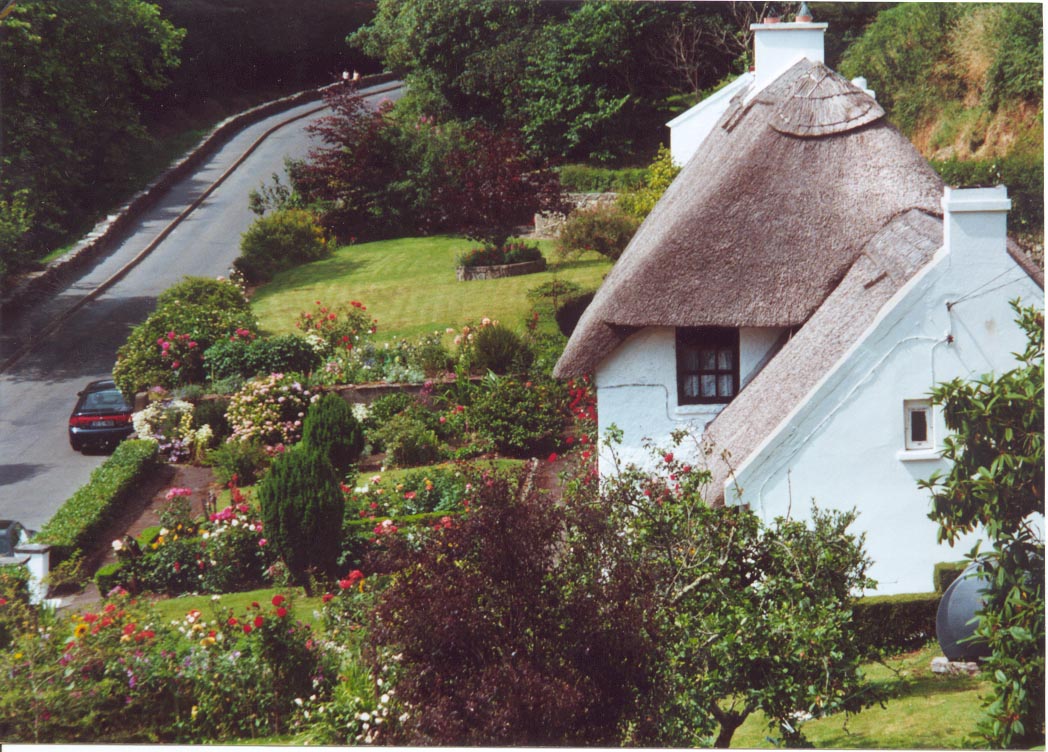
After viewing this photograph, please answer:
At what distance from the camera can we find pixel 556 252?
14.0 metres

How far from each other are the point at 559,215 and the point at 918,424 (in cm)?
782

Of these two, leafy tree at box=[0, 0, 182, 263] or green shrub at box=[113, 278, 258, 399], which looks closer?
leafy tree at box=[0, 0, 182, 263]

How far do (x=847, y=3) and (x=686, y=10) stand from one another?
3.54m

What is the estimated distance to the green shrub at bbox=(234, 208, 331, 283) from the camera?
1159cm

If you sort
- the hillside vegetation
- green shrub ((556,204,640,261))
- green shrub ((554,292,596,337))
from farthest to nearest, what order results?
green shrub ((556,204,640,261)), green shrub ((554,292,596,337)), the hillside vegetation

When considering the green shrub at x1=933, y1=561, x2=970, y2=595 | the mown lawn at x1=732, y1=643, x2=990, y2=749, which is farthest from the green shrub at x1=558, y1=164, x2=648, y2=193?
the mown lawn at x1=732, y1=643, x2=990, y2=749

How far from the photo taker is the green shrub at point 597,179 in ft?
45.8

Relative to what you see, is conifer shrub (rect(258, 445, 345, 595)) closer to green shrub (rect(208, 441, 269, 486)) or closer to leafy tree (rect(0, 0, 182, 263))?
green shrub (rect(208, 441, 269, 486))

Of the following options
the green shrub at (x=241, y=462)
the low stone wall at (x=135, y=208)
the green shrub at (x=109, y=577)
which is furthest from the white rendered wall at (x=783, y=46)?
the green shrub at (x=109, y=577)

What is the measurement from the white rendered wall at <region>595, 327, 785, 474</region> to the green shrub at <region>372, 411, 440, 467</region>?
2.12 metres

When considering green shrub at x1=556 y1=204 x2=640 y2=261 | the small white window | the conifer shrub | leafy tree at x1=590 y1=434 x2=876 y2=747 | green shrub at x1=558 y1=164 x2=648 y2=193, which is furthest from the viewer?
green shrub at x1=558 y1=164 x2=648 y2=193

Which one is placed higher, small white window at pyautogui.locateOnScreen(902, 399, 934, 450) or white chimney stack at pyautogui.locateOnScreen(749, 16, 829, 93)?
white chimney stack at pyautogui.locateOnScreen(749, 16, 829, 93)

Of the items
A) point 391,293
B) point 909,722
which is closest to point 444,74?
point 391,293

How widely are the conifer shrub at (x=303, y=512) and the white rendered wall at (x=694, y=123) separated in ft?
20.4
